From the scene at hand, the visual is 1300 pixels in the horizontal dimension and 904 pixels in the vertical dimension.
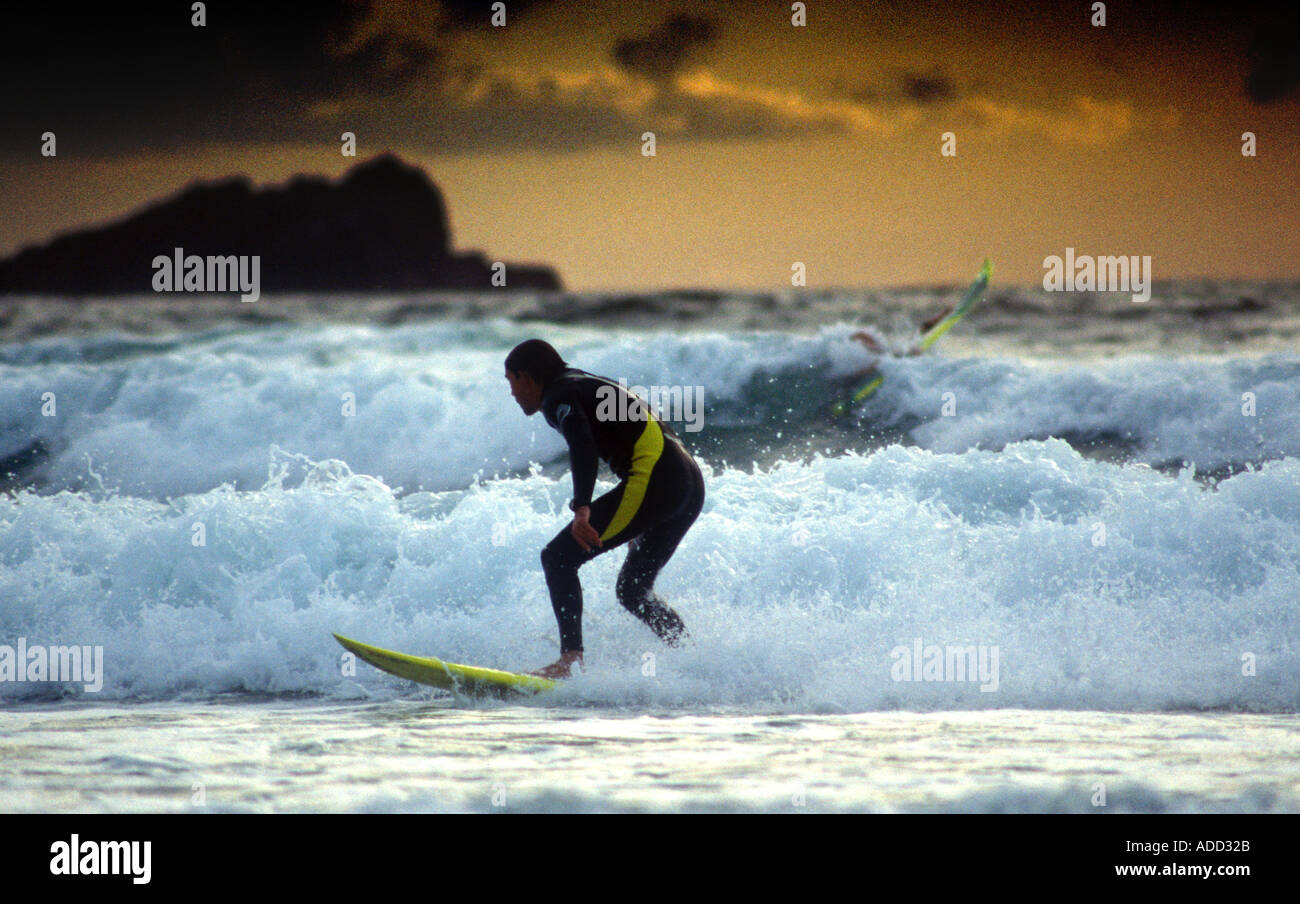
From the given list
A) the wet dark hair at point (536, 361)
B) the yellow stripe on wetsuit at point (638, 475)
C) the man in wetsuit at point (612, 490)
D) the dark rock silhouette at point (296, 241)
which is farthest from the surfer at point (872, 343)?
the dark rock silhouette at point (296, 241)

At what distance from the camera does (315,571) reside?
24.2 ft

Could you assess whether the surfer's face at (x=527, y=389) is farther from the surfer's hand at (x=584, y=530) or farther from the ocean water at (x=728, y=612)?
the ocean water at (x=728, y=612)

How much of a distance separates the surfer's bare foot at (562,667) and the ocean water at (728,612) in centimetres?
13

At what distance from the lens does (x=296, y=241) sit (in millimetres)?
57906

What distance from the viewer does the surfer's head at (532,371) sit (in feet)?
17.3

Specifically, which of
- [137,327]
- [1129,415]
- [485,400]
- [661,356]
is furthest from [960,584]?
[137,327]

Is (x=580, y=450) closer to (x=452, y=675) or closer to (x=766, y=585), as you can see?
(x=452, y=675)

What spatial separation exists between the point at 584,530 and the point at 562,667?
78 cm

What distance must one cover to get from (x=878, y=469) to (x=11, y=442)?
1082 centimetres

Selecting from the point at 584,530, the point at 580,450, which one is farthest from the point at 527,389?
the point at 584,530

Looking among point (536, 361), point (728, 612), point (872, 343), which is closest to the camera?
point (536, 361)

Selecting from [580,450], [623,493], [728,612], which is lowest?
[728,612]

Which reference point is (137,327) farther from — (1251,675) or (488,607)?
(1251,675)

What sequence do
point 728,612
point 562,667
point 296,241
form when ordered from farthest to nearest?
point 296,241 → point 728,612 → point 562,667
